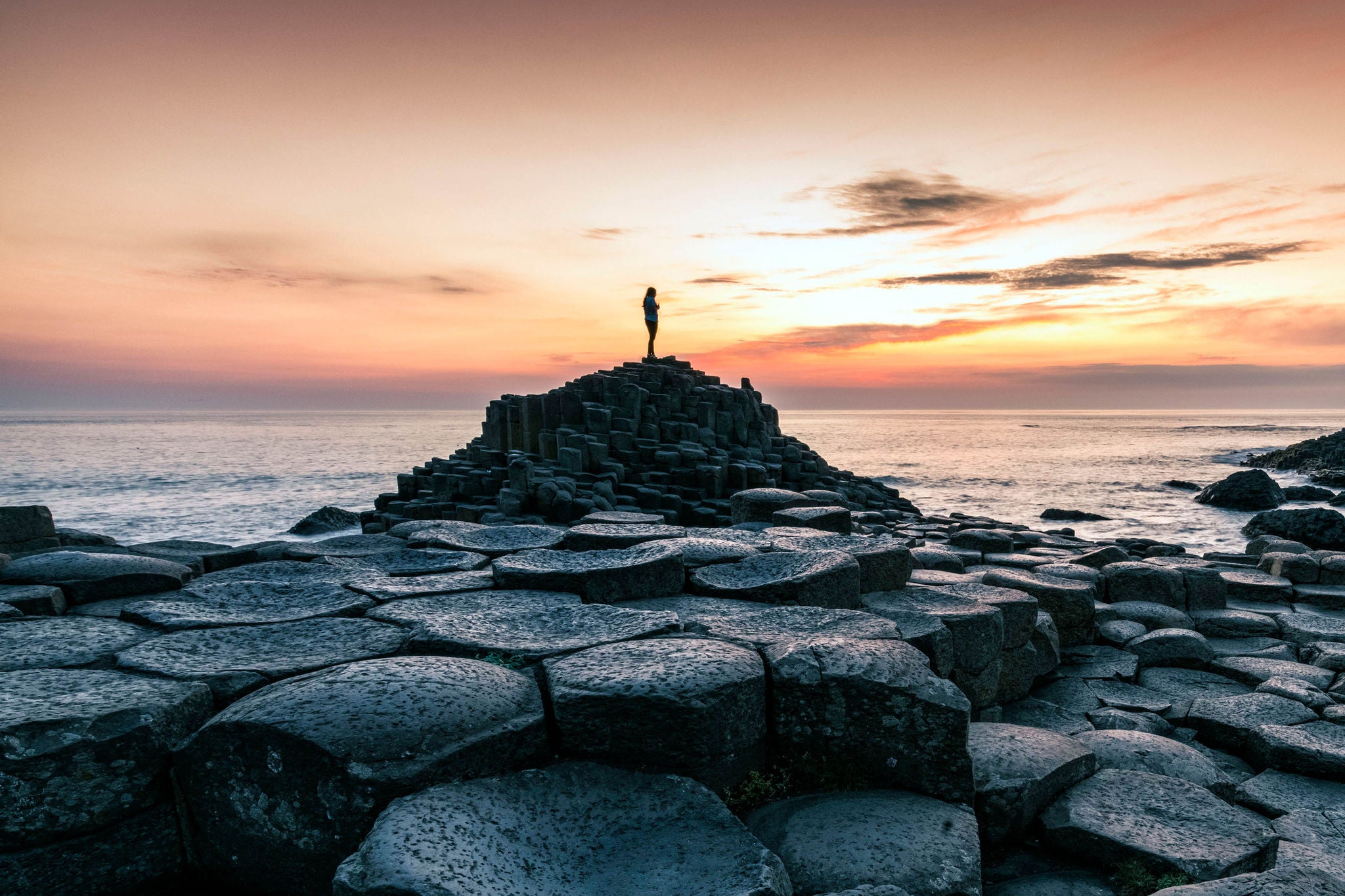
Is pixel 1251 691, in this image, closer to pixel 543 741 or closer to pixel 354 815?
pixel 543 741

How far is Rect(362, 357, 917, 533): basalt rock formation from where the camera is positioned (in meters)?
16.1

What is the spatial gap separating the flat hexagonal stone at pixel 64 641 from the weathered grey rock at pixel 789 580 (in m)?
2.90

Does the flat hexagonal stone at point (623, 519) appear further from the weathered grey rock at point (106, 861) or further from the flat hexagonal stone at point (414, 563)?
the weathered grey rock at point (106, 861)

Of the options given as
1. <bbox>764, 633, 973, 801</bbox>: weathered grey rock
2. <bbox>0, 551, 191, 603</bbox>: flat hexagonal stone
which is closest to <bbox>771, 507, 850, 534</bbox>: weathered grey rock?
<bbox>764, 633, 973, 801</bbox>: weathered grey rock

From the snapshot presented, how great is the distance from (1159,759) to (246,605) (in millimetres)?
4985

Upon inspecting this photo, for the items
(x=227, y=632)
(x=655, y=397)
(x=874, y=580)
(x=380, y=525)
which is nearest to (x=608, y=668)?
(x=227, y=632)

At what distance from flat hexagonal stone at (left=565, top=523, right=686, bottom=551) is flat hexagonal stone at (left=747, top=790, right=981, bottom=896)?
2670mm

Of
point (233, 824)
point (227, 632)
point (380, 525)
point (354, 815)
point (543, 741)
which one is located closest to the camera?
point (354, 815)

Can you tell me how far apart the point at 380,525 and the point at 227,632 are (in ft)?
50.0

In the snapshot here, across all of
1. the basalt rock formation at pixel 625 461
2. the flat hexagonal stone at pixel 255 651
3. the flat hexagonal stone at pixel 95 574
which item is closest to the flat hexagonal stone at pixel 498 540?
the flat hexagonal stone at pixel 95 574

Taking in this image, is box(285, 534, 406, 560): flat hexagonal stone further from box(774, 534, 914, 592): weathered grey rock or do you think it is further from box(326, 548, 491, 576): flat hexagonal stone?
box(774, 534, 914, 592): weathered grey rock

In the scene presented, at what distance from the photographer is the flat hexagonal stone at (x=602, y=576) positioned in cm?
411

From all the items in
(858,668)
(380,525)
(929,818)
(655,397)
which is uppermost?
(655,397)

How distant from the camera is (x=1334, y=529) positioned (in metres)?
14.0
